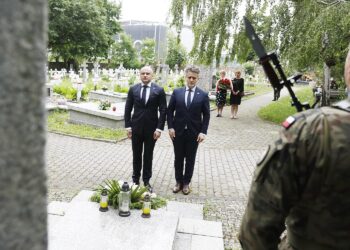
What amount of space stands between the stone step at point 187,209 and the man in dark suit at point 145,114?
59cm

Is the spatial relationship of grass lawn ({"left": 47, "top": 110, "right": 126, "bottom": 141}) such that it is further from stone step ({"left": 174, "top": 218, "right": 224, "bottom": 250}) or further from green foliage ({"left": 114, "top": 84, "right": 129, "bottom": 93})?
green foliage ({"left": 114, "top": 84, "right": 129, "bottom": 93})

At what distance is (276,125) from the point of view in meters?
14.2

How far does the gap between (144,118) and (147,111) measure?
0.12m

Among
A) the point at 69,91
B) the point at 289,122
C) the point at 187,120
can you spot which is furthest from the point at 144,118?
the point at 69,91

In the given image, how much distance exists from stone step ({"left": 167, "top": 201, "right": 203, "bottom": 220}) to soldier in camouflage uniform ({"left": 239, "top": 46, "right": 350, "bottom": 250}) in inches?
143

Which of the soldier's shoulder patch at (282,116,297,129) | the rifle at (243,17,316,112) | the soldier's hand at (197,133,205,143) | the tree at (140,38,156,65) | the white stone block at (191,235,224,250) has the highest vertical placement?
the tree at (140,38,156,65)

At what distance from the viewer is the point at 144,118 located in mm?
5727

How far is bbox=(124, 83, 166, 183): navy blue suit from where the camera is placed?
5746 mm

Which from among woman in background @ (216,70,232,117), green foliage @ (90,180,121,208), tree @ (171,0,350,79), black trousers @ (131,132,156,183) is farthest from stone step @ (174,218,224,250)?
woman in background @ (216,70,232,117)

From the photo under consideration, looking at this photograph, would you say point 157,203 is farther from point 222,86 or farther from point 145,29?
point 145,29

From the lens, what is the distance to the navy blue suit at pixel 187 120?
577cm

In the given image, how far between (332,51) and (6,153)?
1130 centimetres

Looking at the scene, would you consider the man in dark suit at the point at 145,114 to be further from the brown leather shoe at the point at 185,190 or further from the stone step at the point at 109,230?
the stone step at the point at 109,230

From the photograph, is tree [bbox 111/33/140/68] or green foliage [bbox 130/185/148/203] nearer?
green foliage [bbox 130/185/148/203]
